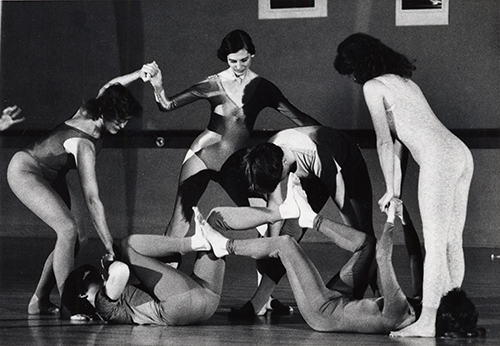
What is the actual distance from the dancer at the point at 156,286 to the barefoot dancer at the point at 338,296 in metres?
0.37

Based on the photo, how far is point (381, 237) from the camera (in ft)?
13.8

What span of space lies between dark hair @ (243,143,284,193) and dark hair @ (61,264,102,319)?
3.33ft

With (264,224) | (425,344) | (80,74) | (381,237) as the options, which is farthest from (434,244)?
→ (80,74)

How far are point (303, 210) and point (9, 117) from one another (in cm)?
179

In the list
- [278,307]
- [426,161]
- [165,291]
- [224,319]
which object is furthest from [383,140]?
[165,291]

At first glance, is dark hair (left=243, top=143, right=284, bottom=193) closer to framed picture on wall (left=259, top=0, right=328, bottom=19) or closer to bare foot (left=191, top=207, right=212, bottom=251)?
bare foot (left=191, top=207, right=212, bottom=251)

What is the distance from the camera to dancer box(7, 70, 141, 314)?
462cm

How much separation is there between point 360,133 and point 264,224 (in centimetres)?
70

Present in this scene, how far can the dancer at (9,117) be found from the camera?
4.79m

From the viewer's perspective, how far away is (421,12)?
440 cm

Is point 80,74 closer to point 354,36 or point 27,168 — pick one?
point 27,168

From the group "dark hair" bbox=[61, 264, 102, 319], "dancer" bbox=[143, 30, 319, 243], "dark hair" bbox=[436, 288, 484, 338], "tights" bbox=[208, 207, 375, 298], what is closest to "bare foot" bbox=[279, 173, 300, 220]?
"tights" bbox=[208, 207, 375, 298]

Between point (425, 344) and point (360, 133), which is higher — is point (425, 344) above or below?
below

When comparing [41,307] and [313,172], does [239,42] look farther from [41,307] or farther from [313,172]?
[41,307]
